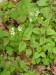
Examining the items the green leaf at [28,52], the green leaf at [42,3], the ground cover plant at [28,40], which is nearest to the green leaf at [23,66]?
the ground cover plant at [28,40]

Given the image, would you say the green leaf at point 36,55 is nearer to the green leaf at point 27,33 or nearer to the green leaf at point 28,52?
the green leaf at point 28,52

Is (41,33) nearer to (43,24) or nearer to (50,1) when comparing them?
(43,24)

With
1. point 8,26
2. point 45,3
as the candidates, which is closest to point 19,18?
point 8,26

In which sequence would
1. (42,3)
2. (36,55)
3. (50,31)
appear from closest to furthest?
(36,55)
(50,31)
(42,3)

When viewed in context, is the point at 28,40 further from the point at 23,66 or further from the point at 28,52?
the point at 23,66

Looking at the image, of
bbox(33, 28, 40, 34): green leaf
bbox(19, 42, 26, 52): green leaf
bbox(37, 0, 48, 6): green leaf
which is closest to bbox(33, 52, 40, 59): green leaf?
bbox(19, 42, 26, 52): green leaf

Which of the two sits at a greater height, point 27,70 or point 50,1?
point 50,1

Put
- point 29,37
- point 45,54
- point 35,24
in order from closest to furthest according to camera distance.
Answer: point 29,37 < point 45,54 < point 35,24

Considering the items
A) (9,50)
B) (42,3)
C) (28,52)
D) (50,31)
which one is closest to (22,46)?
(28,52)

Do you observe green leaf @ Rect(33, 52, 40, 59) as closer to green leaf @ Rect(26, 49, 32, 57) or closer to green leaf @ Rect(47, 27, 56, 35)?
green leaf @ Rect(26, 49, 32, 57)
